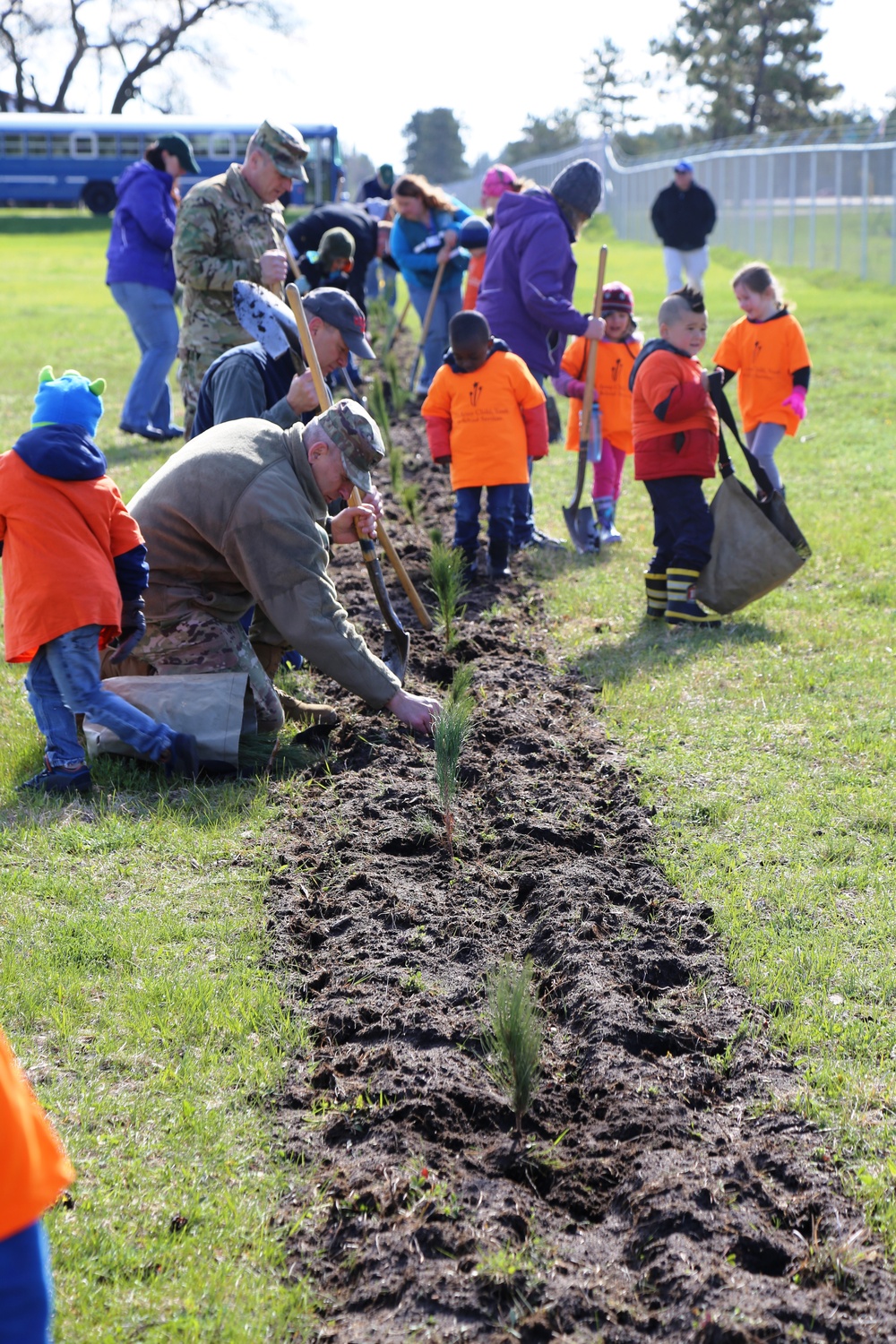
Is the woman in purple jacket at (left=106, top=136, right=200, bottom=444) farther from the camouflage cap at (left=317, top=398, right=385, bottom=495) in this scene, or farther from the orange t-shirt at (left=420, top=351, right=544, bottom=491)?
the camouflage cap at (left=317, top=398, right=385, bottom=495)

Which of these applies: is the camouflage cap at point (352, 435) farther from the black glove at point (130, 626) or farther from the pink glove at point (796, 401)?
the pink glove at point (796, 401)

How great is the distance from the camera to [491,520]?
24.4 ft

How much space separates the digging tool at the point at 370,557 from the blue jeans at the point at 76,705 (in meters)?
1.15

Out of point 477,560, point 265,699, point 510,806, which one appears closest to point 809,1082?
point 510,806

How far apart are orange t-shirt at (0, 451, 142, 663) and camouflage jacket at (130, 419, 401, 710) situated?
0.38 m

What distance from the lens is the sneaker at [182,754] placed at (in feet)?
15.8

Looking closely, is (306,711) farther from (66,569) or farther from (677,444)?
(677,444)

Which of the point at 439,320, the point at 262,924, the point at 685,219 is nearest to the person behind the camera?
the point at 262,924

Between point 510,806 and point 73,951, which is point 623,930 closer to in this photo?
point 510,806

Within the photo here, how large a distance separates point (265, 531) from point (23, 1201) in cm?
330

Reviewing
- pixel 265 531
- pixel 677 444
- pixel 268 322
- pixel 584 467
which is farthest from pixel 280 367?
pixel 584 467

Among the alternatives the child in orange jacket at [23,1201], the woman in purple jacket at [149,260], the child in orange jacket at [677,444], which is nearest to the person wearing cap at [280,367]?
the child in orange jacket at [677,444]

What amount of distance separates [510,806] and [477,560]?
3391 mm

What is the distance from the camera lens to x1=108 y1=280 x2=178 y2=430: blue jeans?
10383mm
